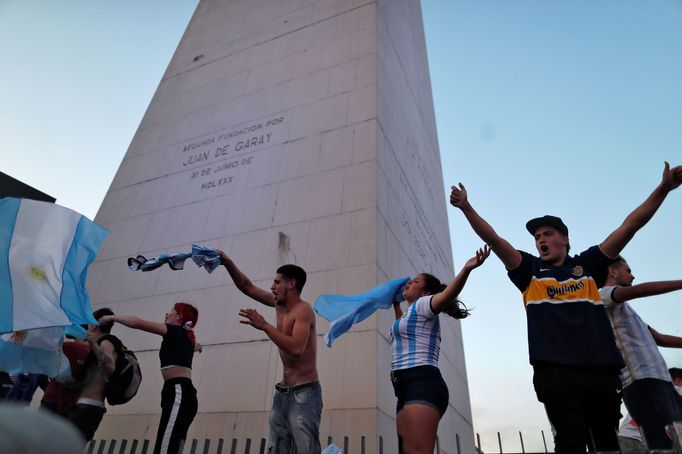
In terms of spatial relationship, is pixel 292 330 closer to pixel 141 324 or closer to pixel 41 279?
pixel 141 324

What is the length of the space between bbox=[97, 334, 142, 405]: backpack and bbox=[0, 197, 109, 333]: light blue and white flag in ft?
1.45

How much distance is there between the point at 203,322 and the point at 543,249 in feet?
16.4

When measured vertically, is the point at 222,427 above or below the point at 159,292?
below

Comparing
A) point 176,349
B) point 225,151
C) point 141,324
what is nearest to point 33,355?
point 141,324

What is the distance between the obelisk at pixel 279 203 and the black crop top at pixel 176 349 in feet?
4.61

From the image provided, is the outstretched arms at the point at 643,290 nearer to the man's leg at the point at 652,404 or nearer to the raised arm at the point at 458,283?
the man's leg at the point at 652,404

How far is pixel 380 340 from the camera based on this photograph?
17.5ft

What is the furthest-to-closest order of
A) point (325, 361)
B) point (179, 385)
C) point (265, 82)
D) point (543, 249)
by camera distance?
point (265, 82), point (325, 361), point (179, 385), point (543, 249)

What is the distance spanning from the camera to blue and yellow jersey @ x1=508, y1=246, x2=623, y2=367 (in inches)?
102

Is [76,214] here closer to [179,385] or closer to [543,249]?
[179,385]

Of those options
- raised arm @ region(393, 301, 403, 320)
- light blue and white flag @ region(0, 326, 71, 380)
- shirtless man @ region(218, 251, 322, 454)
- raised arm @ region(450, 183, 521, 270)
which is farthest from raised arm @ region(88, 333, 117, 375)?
raised arm @ region(450, 183, 521, 270)

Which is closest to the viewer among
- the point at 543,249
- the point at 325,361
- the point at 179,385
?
the point at 543,249

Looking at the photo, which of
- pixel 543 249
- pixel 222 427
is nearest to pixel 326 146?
pixel 222 427

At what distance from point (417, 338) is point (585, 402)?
3.52 feet
